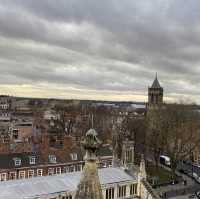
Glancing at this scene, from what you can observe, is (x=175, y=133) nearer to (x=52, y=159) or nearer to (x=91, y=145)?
(x=52, y=159)

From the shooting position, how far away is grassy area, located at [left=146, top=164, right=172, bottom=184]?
1662 inches

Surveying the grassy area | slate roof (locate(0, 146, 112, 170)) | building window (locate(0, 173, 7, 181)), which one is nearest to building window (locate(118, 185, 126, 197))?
slate roof (locate(0, 146, 112, 170))

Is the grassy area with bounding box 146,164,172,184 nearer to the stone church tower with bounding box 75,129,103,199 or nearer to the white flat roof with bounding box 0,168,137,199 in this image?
the white flat roof with bounding box 0,168,137,199

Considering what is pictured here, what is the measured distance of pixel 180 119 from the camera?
5566 centimetres

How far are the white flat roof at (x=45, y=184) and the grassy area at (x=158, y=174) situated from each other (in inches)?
700

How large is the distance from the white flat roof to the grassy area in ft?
58.3

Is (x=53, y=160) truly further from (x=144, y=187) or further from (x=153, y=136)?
(x=153, y=136)

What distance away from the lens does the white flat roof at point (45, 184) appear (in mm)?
19986

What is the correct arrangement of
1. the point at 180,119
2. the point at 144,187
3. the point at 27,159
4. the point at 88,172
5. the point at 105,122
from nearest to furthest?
the point at 88,172, the point at 144,187, the point at 27,159, the point at 180,119, the point at 105,122

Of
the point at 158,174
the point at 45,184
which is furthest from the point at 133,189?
the point at 158,174

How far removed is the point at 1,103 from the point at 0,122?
296 ft

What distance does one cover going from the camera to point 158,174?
46.0m

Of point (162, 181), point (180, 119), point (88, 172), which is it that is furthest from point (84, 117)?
point (88, 172)

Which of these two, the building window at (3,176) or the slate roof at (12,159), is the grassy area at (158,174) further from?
the building window at (3,176)
